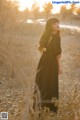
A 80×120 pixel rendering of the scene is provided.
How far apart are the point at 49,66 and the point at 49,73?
0.07 m

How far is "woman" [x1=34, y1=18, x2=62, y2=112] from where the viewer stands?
3.83 m

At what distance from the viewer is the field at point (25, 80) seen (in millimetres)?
2812

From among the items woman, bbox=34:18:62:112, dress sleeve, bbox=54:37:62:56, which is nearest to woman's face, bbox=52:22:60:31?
woman, bbox=34:18:62:112

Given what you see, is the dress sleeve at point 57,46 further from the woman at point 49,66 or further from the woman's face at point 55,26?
the woman's face at point 55,26

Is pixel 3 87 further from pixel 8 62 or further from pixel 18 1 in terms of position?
pixel 8 62

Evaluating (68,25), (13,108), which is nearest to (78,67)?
(13,108)

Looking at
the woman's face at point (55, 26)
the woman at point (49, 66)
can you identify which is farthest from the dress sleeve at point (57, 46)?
the woman's face at point (55, 26)

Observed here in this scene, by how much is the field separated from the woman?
0.32ft

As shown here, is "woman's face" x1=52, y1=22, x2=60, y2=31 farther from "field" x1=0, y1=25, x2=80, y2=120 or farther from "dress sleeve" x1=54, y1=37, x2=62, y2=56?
"field" x1=0, y1=25, x2=80, y2=120

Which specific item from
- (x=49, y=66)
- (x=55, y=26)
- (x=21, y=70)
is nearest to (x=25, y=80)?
(x=21, y=70)

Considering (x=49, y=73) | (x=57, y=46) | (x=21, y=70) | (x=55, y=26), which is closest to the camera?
(x=21, y=70)

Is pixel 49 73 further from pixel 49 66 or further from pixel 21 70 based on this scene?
pixel 21 70

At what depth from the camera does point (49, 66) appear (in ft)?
13.0

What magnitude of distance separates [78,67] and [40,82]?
11.8 feet
